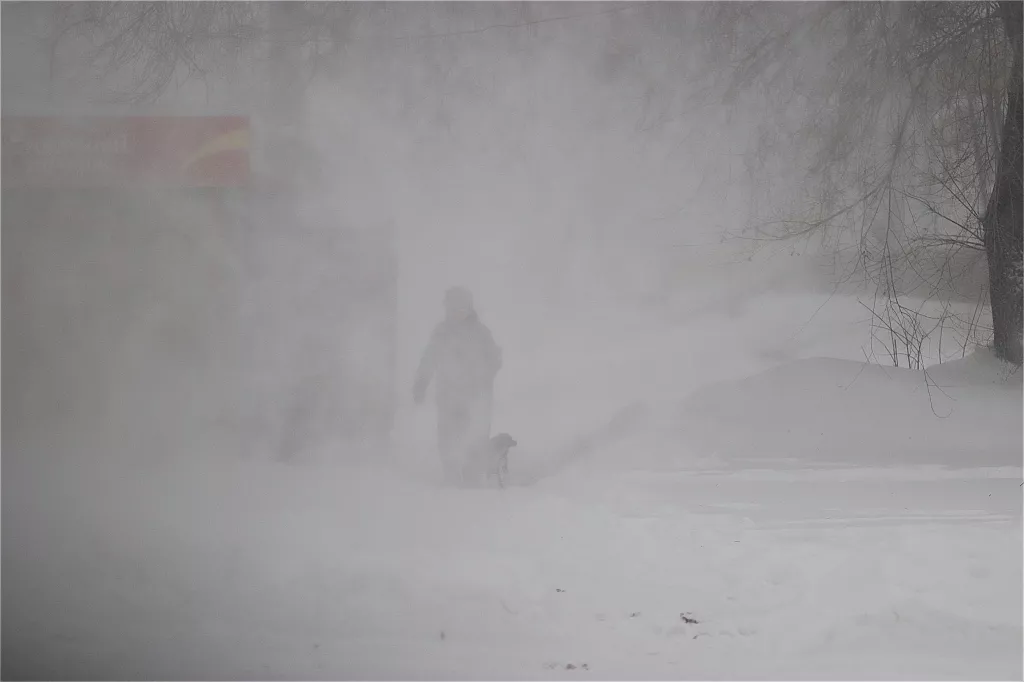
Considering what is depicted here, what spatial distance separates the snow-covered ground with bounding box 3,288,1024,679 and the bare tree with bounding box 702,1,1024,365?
29 cm

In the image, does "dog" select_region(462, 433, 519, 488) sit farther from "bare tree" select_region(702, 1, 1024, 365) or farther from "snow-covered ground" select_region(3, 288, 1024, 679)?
"bare tree" select_region(702, 1, 1024, 365)

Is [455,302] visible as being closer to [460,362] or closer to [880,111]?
[460,362]

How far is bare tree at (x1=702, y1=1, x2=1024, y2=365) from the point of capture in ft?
7.30

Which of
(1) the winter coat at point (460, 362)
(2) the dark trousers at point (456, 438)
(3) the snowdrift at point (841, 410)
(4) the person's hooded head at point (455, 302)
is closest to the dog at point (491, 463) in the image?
(2) the dark trousers at point (456, 438)

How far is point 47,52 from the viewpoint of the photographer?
2164 mm

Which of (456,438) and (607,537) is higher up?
(456,438)

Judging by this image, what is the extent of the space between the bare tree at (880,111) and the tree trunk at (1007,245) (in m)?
0.02

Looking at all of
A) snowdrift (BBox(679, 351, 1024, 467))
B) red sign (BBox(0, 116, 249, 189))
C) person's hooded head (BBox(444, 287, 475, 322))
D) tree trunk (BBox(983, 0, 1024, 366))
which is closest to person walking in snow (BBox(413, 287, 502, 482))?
person's hooded head (BBox(444, 287, 475, 322))

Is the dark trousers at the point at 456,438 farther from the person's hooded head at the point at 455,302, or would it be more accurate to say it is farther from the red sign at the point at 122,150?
the red sign at the point at 122,150

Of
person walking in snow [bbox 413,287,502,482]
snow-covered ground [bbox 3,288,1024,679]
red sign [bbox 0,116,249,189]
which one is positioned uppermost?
red sign [bbox 0,116,249,189]

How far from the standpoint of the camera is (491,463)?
222 cm

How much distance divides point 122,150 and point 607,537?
1.75 metres

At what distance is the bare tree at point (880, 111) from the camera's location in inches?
87.6

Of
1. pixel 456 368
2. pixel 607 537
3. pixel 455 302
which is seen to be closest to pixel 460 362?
pixel 456 368
